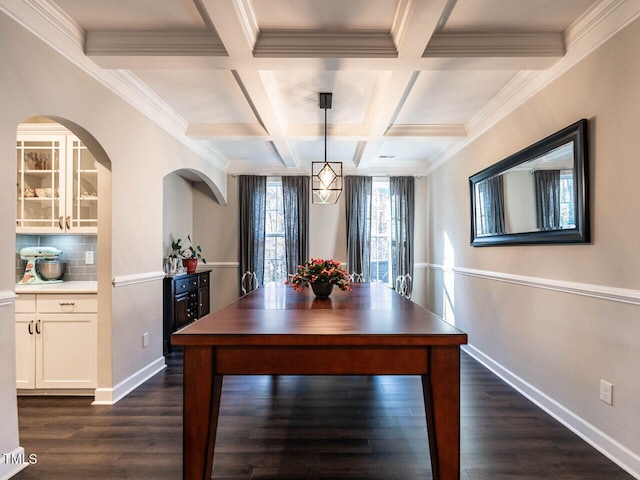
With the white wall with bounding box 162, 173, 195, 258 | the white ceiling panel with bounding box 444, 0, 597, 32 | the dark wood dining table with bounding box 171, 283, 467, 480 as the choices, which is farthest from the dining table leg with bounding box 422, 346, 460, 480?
the white wall with bounding box 162, 173, 195, 258

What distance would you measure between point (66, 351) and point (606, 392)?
12.5 feet

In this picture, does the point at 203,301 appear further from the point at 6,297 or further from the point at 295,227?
the point at 6,297

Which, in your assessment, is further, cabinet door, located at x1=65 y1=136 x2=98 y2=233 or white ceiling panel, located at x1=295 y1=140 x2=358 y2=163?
white ceiling panel, located at x1=295 y1=140 x2=358 y2=163

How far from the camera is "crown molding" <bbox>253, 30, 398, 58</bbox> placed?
2.37m

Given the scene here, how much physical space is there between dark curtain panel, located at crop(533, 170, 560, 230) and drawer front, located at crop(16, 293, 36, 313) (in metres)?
3.98

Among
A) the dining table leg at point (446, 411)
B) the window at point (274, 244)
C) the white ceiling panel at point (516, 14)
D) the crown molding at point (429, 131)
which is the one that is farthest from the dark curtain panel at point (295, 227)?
the dining table leg at point (446, 411)

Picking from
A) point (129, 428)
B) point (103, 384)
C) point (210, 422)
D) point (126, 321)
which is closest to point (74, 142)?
point (126, 321)

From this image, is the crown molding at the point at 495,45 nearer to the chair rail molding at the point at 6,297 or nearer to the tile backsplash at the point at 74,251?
the chair rail molding at the point at 6,297

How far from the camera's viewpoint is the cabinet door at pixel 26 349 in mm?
2836

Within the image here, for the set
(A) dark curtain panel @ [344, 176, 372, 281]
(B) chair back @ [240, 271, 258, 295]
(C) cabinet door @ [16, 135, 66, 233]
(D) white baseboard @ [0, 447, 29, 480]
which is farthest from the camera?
(A) dark curtain panel @ [344, 176, 372, 281]

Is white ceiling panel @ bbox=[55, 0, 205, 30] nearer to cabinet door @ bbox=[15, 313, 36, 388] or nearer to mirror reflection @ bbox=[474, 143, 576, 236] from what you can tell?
cabinet door @ bbox=[15, 313, 36, 388]

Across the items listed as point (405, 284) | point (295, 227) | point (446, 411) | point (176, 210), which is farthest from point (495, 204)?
point (176, 210)

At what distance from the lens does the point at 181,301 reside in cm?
443

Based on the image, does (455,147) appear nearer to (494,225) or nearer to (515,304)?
(494,225)
